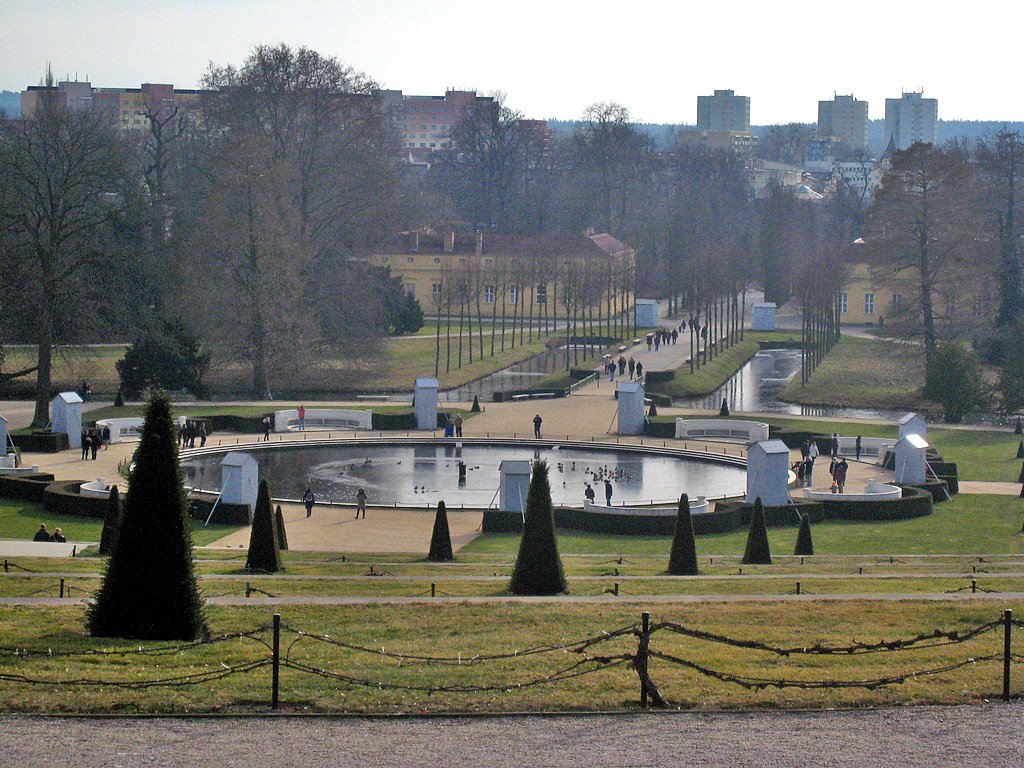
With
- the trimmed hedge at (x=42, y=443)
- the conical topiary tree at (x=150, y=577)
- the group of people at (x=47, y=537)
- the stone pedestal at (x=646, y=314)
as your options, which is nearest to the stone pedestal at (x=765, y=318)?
the stone pedestal at (x=646, y=314)

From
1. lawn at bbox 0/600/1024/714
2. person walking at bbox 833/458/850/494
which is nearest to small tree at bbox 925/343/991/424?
person walking at bbox 833/458/850/494

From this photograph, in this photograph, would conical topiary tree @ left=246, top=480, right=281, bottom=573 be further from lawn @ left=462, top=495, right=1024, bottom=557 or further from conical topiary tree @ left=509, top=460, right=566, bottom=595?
lawn @ left=462, top=495, right=1024, bottom=557

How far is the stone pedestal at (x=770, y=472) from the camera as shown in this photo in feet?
120

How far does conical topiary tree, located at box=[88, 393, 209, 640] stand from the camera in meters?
16.4

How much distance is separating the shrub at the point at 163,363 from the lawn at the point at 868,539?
26.2m

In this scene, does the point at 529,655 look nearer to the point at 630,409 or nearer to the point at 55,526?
the point at 55,526

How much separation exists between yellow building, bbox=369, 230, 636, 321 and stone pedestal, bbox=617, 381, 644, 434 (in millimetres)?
37917

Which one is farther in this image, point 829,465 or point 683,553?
point 829,465

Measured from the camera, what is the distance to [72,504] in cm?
3562

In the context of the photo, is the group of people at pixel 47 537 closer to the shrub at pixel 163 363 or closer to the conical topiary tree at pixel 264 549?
the conical topiary tree at pixel 264 549

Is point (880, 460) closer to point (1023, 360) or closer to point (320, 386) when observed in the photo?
point (1023, 360)

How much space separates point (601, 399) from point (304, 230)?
739 inches

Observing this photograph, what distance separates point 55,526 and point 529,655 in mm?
20580

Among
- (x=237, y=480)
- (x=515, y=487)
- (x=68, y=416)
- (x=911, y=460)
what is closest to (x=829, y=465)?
(x=911, y=460)
